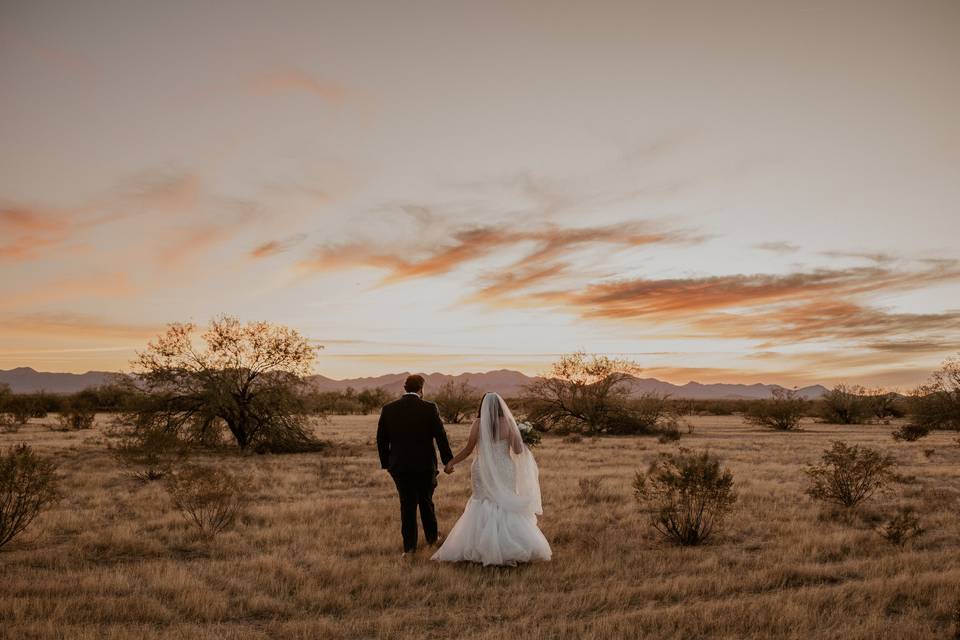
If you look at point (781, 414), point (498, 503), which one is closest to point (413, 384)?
point (498, 503)

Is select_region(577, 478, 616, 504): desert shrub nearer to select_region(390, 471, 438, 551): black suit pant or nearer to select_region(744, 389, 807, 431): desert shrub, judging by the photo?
select_region(390, 471, 438, 551): black suit pant

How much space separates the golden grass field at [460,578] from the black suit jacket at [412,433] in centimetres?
127

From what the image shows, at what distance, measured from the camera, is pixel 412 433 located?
8.76 metres

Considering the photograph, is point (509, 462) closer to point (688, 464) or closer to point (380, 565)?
point (380, 565)

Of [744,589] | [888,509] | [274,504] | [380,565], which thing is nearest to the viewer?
[744,589]

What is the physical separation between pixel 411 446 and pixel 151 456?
11.5 metres

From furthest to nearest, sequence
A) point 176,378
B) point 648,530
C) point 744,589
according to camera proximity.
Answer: point 176,378, point 648,530, point 744,589

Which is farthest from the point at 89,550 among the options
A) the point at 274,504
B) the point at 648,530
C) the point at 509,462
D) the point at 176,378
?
the point at 176,378

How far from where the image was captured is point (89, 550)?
9.40 metres

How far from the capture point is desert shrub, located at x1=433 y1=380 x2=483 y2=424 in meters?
47.2

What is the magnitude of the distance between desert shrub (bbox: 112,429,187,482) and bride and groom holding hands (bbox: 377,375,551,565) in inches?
411

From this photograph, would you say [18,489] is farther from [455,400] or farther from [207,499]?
[455,400]

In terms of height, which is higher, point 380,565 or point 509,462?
point 509,462

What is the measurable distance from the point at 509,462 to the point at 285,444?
1776 cm
